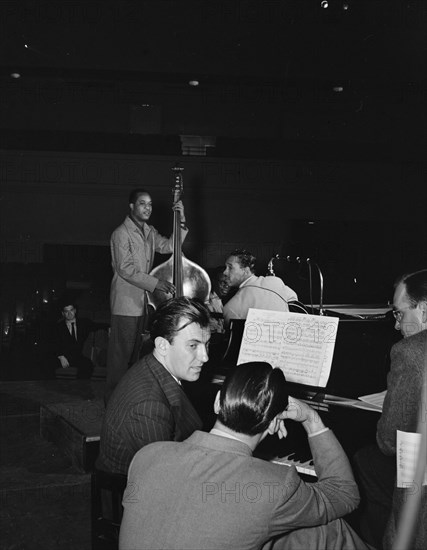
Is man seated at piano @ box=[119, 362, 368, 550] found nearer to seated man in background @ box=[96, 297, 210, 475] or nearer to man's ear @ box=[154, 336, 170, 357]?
seated man in background @ box=[96, 297, 210, 475]

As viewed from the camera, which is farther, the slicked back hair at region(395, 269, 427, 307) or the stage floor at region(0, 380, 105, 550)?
the stage floor at region(0, 380, 105, 550)

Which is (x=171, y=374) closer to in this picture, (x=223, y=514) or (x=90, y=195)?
(x=223, y=514)

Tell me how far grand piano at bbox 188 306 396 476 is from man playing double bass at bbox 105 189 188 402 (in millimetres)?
1785

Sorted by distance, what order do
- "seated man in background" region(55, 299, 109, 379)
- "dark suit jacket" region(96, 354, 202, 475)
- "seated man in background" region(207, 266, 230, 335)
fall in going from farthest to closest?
"seated man in background" region(55, 299, 109, 379) < "seated man in background" region(207, 266, 230, 335) < "dark suit jacket" region(96, 354, 202, 475)

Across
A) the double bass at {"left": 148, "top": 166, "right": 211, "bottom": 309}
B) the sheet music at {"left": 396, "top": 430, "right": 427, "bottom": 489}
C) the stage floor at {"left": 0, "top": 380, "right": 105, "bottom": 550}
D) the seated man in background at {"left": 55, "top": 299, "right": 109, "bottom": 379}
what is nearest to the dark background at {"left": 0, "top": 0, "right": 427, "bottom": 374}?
the seated man in background at {"left": 55, "top": 299, "right": 109, "bottom": 379}

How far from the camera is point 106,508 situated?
86.7 inches

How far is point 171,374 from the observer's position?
2322mm

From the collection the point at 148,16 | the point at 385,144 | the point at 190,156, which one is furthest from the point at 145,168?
the point at 385,144

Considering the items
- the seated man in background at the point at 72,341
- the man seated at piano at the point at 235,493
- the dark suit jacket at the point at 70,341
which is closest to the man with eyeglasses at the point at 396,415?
the man seated at piano at the point at 235,493

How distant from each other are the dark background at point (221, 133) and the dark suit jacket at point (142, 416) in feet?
14.6

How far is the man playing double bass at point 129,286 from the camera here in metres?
4.72

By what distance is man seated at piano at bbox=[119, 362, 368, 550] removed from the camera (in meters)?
1.47

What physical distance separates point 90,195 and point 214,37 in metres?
2.14

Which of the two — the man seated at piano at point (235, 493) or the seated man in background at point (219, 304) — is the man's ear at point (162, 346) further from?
the seated man in background at point (219, 304)
